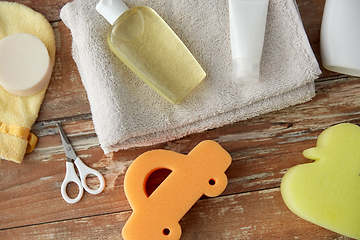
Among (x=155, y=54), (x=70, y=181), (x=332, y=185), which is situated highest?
(x=155, y=54)

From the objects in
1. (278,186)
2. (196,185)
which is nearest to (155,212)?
(196,185)

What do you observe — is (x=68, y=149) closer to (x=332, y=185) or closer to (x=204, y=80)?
(x=204, y=80)

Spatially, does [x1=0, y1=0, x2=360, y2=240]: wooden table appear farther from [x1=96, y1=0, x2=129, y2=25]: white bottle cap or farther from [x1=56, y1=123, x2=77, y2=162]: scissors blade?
[x1=96, y1=0, x2=129, y2=25]: white bottle cap

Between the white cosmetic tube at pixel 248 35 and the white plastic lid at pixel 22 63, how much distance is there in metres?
0.35

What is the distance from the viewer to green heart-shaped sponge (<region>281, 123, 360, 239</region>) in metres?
0.47

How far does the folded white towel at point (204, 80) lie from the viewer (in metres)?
0.47

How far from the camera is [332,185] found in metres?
0.48

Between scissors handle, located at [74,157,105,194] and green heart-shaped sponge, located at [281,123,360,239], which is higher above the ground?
green heart-shaped sponge, located at [281,123,360,239]

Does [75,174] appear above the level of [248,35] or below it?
below

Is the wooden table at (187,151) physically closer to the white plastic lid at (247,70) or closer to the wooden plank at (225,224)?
the wooden plank at (225,224)

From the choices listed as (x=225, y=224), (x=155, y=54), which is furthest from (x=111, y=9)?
(x=225, y=224)

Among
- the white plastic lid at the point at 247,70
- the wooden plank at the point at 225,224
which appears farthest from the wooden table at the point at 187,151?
the white plastic lid at the point at 247,70

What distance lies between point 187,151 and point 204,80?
141 millimetres

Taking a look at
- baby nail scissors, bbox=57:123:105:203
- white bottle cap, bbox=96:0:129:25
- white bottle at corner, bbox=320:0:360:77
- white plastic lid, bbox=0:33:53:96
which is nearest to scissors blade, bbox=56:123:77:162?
baby nail scissors, bbox=57:123:105:203
